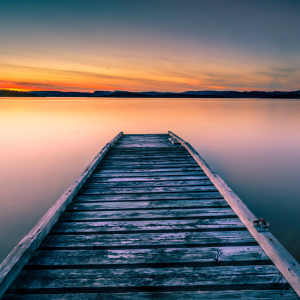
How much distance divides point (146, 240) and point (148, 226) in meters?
0.32

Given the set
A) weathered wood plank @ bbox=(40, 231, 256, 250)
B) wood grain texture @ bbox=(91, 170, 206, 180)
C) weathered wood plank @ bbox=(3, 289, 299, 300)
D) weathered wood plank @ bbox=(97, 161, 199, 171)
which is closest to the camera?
weathered wood plank @ bbox=(3, 289, 299, 300)

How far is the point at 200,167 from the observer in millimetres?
5938

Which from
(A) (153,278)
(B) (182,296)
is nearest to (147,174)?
(A) (153,278)

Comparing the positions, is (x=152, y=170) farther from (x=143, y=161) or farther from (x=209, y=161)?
(x=209, y=161)

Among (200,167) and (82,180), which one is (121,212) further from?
(200,167)

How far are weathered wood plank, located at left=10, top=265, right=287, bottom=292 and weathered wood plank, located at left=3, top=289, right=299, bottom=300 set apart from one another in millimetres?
60

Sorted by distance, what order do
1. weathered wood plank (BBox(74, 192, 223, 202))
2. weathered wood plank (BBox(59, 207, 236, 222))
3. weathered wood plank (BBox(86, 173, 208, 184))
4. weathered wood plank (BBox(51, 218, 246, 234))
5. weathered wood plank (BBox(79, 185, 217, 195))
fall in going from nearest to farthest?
weathered wood plank (BBox(51, 218, 246, 234)) < weathered wood plank (BBox(59, 207, 236, 222)) < weathered wood plank (BBox(74, 192, 223, 202)) < weathered wood plank (BBox(79, 185, 217, 195)) < weathered wood plank (BBox(86, 173, 208, 184))

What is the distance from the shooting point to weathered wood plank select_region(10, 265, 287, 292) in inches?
86.0

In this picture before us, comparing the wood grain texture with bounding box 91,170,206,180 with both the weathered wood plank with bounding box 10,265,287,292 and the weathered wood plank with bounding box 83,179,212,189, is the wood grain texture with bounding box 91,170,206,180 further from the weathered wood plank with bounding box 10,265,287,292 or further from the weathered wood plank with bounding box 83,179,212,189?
the weathered wood plank with bounding box 10,265,287,292

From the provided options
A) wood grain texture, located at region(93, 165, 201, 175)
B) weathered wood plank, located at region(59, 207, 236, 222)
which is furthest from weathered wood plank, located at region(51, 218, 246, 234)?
wood grain texture, located at region(93, 165, 201, 175)

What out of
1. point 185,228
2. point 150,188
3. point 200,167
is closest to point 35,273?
point 185,228

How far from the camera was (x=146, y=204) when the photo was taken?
386 centimetres

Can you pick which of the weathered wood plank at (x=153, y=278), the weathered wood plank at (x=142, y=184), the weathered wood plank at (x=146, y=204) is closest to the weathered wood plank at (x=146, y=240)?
the weathered wood plank at (x=153, y=278)

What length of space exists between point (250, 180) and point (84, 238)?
672 cm
